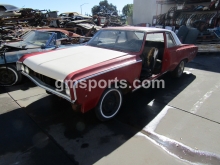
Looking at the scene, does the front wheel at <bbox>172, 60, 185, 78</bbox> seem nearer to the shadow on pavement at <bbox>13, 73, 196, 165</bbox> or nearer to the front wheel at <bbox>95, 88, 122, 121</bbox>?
the shadow on pavement at <bbox>13, 73, 196, 165</bbox>

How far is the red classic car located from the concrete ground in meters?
0.43

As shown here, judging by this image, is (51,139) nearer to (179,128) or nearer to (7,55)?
(179,128)

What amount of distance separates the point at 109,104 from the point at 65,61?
1070 mm

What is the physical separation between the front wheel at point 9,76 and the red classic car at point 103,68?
1234 mm

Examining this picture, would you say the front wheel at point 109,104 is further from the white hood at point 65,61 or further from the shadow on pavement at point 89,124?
the white hood at point 65,61

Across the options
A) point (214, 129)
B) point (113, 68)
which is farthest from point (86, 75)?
point (214, 129)

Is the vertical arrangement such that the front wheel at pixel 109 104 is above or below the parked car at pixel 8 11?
below

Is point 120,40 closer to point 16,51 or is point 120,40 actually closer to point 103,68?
point 103,68

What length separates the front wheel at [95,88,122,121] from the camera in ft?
9.28

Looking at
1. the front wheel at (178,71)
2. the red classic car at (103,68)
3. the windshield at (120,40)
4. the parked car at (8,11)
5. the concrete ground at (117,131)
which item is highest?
the parked car at (8,11)

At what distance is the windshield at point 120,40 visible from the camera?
350 centimetres

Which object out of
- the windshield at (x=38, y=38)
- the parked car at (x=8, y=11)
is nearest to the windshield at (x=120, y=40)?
the windshield at (x=38, y=38)

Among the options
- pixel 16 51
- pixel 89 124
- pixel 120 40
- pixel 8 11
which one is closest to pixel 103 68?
pixel 89 124

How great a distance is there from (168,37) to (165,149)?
2.98m
